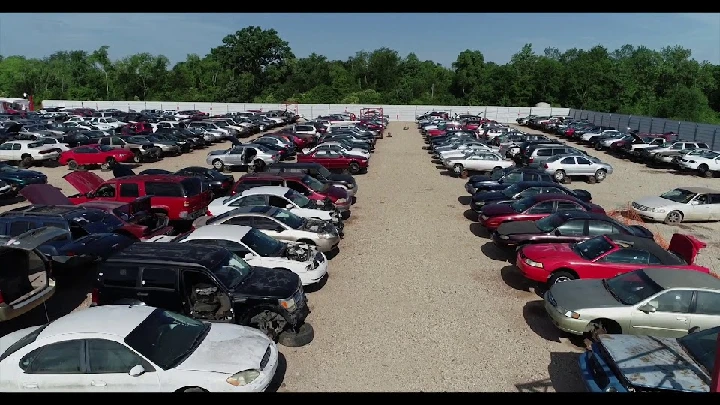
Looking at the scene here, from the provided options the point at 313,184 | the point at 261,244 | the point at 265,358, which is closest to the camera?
the point at 265,358

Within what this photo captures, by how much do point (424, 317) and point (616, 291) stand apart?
334 centimetres

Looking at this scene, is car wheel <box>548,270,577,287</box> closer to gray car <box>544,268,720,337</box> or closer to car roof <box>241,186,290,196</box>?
gray car <box>544,268,720,337</box>

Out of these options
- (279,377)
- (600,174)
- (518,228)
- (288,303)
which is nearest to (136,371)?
(279,377)

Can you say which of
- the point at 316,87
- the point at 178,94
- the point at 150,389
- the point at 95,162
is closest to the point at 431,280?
the point at 150,389

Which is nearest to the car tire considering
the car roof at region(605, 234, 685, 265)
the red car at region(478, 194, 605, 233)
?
the car roof at region(605, 234, 685, 265)

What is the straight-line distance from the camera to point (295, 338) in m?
8.55

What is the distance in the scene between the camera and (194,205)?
14.8 meters

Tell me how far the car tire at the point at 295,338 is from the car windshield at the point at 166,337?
1.55 metres

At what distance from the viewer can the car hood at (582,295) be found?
8.58 metres

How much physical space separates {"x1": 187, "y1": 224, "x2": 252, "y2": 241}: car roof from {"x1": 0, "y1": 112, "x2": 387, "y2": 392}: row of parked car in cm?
4

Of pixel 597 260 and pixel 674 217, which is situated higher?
pixel 597 260

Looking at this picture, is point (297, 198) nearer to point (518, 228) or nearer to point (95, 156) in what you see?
point (518, 228)

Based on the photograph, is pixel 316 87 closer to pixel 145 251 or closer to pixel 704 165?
pixel 704 165

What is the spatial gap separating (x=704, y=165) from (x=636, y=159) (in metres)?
4.57
